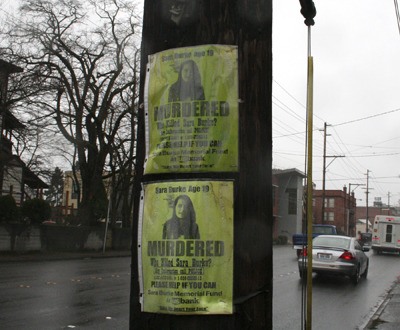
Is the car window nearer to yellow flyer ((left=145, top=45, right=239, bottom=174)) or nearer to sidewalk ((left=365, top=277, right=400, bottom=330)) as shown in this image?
sidewalk ((left=365, top=277, right=400, bottom=330))

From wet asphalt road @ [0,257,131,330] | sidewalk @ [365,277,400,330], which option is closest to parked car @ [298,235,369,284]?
sidewalk @ [365,277,400,330]

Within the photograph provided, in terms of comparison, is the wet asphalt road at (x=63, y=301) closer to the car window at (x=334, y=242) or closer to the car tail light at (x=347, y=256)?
the car window at (x=334, y=242)

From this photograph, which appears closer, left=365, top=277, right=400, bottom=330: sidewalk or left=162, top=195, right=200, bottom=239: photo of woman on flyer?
left=162, top=195, right=200, bottom=239: photo of woman on flyer

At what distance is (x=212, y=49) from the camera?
2.02 meters

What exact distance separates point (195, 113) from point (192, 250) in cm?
52

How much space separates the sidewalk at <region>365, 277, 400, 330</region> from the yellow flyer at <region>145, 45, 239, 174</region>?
8.46 m

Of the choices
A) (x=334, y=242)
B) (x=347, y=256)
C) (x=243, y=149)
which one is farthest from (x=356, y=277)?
(x=243, y=149)

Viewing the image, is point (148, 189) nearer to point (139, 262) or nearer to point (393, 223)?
point (139, 262)

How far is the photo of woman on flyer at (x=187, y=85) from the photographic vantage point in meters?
1.97

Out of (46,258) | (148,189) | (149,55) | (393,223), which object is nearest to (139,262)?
(148,189)

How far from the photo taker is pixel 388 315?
35.2 feet

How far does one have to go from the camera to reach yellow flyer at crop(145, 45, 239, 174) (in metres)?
1.96

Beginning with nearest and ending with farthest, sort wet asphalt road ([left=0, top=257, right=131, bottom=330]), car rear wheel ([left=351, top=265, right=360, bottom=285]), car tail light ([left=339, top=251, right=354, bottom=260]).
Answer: wet asphalt road ([left=0, top=257, right=131, bottom=330]) < car tail light ([left=339, top=251, right=354, bottom=260]) < car rear wheel ([left=351, top=265, right=360, bottom=285])

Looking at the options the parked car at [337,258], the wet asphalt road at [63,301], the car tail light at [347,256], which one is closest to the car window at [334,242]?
the parked car at [337,258]
